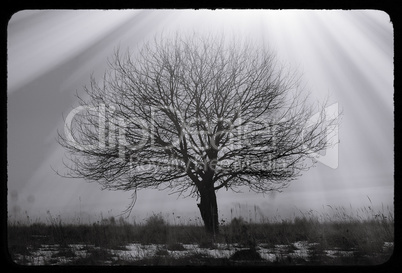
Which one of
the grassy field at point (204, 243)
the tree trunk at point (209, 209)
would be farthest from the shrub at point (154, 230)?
the tree trunk at point (209, 209)

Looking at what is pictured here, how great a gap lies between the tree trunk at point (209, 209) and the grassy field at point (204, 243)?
319mm

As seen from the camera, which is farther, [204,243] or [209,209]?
[209,209]

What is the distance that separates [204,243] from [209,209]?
1848 millimetres

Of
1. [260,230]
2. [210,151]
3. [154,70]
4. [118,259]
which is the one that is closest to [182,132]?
[210,151]

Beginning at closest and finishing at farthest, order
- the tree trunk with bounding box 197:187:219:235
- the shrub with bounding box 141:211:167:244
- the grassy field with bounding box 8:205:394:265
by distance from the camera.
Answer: the grassy field with bounding box 8:205:394:265, the shrub with bounding box 141:211:167:244, the tree trunk with bounding box 197:187:219:235

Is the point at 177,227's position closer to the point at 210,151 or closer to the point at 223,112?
the point at 210,151

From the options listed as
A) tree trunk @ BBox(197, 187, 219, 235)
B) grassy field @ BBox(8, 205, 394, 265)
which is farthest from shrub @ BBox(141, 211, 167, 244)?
tree trunk @ BBox(197, 187, 219, 235)

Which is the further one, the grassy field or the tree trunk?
the tree trunk

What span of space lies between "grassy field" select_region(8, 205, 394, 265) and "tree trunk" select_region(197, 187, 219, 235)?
32 centimetres

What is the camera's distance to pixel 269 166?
12336 millimetres

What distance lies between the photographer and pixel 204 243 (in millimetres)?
10211

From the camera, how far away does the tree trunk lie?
11.7m

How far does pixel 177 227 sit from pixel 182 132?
105 inches

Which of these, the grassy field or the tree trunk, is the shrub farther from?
the tree trunk
